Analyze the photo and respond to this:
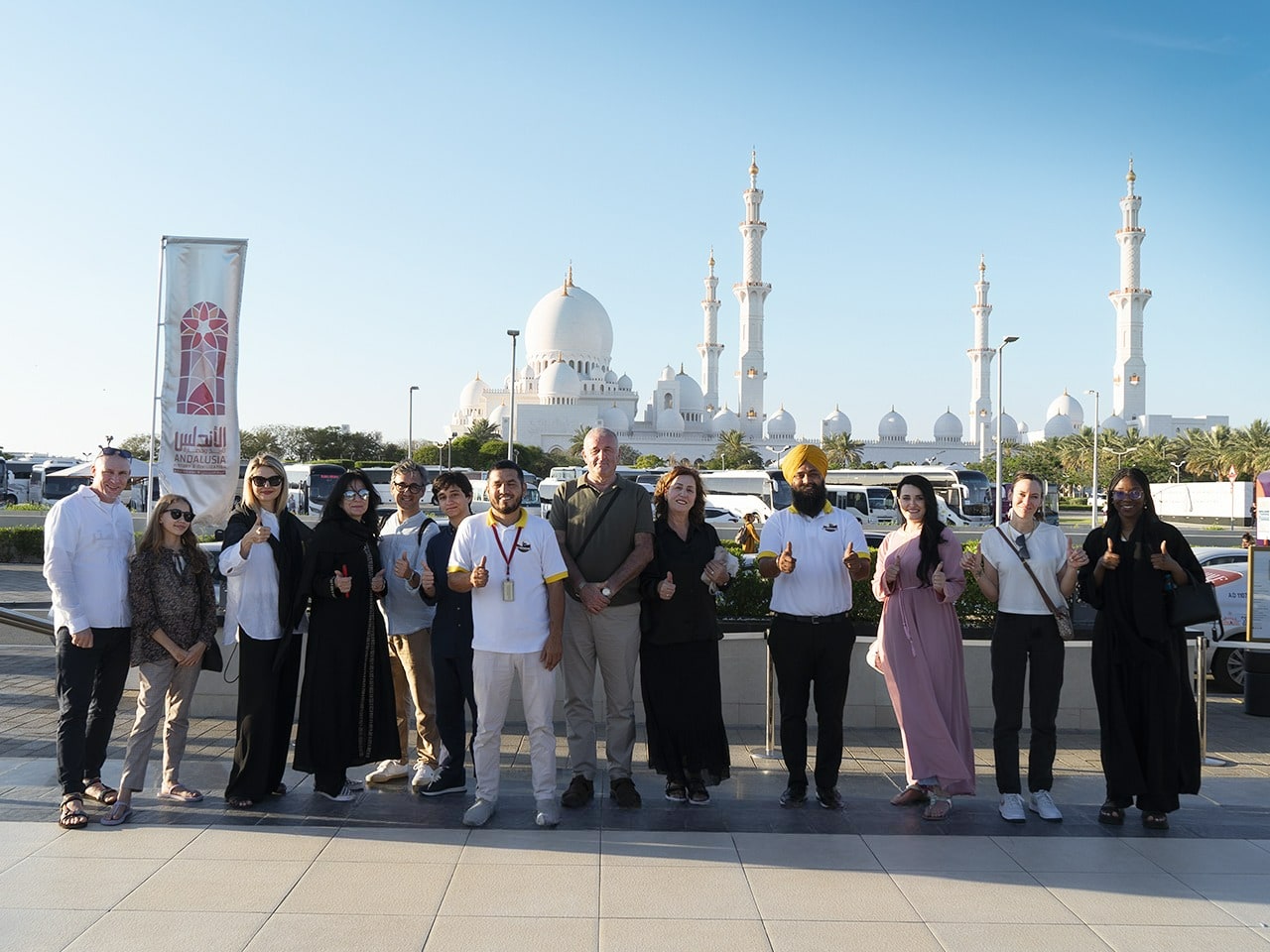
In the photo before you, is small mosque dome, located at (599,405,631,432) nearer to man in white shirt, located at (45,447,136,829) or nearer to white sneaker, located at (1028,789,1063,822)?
man in white shirt, located at (45,447,136,829)

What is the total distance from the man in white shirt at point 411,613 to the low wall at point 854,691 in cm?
130

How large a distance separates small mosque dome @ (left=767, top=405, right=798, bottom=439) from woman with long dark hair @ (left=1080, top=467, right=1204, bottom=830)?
8149cm

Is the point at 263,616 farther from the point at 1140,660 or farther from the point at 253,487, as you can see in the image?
the point at 1140,660

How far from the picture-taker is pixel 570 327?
269 feet

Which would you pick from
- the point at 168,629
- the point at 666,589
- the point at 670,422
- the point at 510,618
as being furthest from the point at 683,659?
the point at 670,422

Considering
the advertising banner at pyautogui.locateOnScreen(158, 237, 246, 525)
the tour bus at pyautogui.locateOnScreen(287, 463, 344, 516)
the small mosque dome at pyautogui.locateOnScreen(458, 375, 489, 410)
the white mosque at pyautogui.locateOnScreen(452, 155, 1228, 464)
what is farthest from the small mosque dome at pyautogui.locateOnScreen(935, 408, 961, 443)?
the advertising banner at pyautogui.locateOnScreen(158, 237, 246, 525)

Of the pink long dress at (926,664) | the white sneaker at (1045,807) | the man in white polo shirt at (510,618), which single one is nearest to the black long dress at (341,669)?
the man in white polo shirt at (510,618)

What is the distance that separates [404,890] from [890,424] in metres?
89.7

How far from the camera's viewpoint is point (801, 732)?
5000 millimetres

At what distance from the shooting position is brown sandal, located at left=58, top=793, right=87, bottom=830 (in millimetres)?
4406

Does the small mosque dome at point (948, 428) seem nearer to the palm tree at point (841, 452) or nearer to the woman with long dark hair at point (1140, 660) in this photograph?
the palm tree at point (841, 452)

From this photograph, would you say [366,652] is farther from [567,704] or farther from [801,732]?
[801,732]

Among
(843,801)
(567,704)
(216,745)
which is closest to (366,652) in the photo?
(567,704)

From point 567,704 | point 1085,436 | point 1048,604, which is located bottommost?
point 567,704
